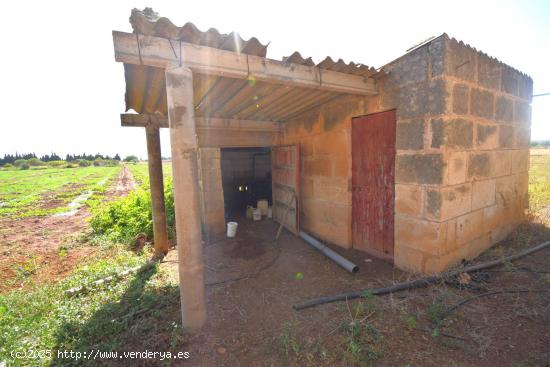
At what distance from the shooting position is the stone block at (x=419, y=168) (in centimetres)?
343

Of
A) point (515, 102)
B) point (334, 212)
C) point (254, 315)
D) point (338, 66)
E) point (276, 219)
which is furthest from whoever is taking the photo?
point (276, 219)

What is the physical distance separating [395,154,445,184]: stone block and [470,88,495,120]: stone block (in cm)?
110

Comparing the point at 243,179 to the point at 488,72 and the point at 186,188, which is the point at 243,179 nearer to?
the point at 186,188

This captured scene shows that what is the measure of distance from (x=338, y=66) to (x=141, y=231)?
6.19 meters

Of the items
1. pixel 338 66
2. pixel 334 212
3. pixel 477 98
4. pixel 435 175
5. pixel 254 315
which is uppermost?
pixel 338 66

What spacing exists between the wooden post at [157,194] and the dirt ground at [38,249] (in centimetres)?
174

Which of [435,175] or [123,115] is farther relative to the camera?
[123,115]

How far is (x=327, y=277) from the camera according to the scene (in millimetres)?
4062

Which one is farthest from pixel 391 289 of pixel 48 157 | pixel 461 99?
pixel 48 157

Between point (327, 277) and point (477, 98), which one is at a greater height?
point (477, 98)

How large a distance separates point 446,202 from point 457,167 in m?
0.55

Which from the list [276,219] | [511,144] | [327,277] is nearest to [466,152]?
[511,144]

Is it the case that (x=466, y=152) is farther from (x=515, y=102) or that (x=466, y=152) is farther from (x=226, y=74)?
(x=226, y=74)

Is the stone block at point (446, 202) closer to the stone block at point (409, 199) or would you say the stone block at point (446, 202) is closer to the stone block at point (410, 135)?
the stone block at point (409, 199)
